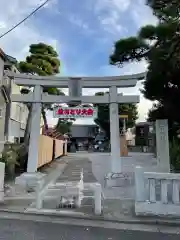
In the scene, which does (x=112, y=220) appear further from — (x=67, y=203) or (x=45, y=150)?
(x=45, y=150)

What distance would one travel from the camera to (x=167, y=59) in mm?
8672

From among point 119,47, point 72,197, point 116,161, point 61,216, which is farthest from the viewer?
point 116,161

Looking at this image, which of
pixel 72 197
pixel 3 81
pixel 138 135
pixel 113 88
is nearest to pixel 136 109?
pixel 138 135

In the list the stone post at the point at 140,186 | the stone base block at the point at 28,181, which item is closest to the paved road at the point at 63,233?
the stone post at the point at 140,186

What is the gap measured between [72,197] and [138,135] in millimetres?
53675

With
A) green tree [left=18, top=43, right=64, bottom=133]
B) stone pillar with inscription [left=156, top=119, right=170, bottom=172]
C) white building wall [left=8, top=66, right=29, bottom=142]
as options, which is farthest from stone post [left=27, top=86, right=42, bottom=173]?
white building wall [left=8, top=66, right=29, bottom=142]

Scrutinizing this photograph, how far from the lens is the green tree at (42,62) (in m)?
17.2

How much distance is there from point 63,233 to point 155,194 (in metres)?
2.50

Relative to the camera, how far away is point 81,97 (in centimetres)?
1100

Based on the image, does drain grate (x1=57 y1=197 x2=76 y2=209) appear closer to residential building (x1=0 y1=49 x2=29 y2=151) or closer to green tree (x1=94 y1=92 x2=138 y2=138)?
residential building (x1=0 y1=49 x2=29 y2=151)

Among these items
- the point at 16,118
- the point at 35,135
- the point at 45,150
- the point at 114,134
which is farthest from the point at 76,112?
the point at 16,118

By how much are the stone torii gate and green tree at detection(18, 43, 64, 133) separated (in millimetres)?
6198

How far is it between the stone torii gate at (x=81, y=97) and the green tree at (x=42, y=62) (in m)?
6.20

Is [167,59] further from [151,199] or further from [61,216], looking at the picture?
[61,216]
